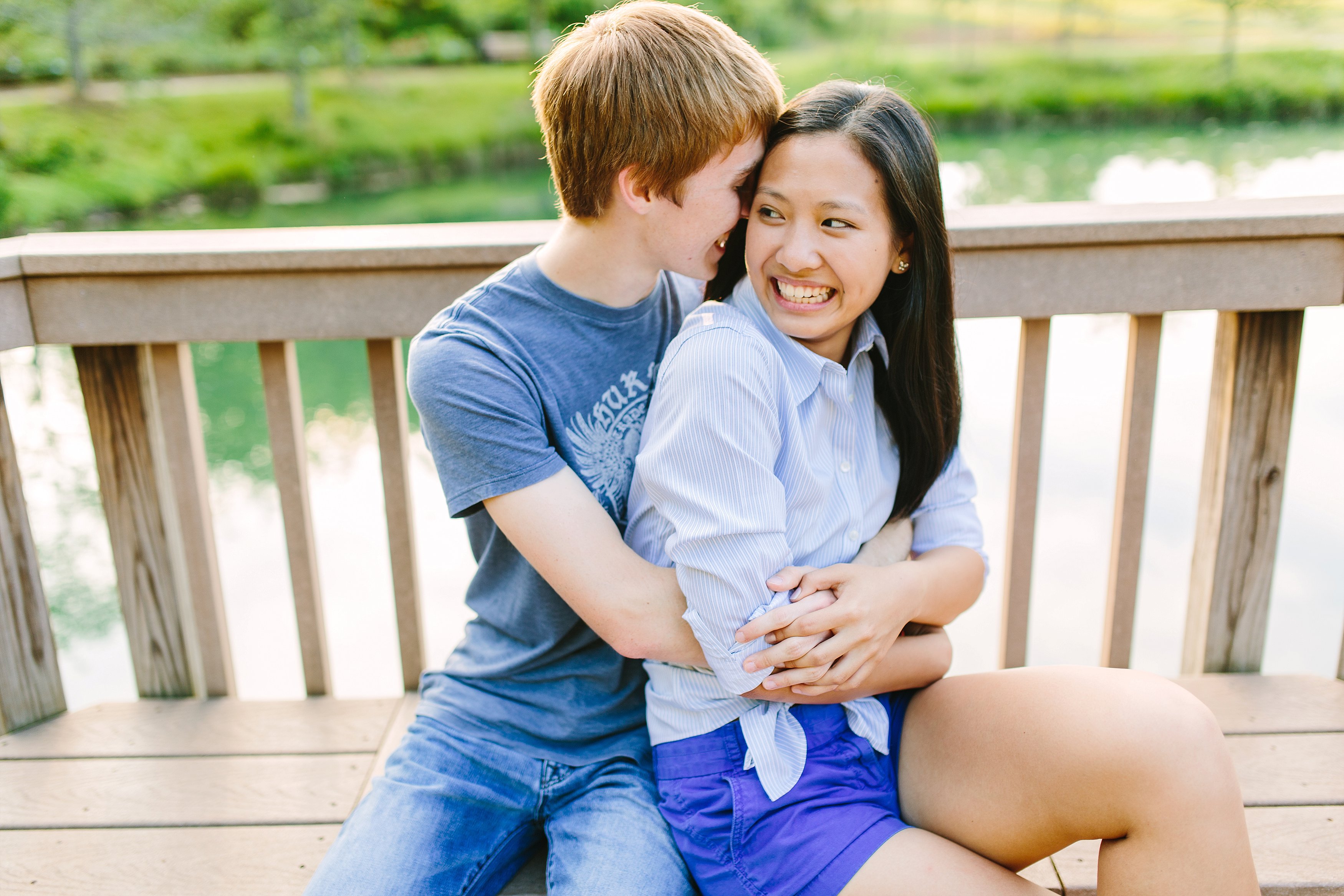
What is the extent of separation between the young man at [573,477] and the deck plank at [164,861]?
0.76 ft

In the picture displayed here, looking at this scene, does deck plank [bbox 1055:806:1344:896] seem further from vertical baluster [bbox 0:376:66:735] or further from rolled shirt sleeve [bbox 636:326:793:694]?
vertical baluster [bbox 0:376:66:735]

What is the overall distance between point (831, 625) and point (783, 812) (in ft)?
0.72

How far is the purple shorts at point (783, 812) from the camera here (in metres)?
1.02

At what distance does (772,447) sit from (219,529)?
191 inches

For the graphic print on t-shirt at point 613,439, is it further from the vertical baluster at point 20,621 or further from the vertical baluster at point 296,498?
the vertical baluster at point 20,621

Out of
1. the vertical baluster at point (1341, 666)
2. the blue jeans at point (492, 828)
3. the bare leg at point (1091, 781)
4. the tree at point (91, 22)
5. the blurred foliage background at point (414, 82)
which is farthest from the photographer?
the tree at point (91, 22)

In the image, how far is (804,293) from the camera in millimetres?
1129

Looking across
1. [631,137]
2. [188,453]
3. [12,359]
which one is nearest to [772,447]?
[631,137]

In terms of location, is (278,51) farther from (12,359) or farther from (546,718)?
(546,718)

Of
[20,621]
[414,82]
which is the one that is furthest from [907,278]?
[414,82]

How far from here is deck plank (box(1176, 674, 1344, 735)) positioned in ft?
5.01

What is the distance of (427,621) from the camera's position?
4070 mm

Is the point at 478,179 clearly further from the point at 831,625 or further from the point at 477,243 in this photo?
the point at 831,625

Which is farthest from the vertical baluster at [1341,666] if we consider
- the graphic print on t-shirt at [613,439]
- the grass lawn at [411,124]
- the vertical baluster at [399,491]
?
the grass lawn at [411,124]
